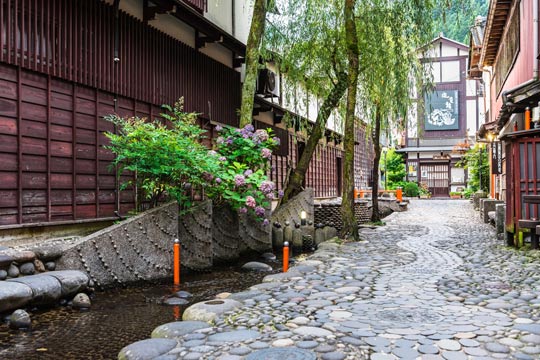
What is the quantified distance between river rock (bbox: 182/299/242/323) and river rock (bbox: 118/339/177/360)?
0.93 metres

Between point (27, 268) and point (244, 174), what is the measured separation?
6.10m

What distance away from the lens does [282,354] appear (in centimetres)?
457

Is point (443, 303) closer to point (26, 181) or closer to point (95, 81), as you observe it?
point (26, 181)

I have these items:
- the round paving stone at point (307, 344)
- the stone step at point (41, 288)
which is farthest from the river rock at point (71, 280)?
the round paving stone at point (307, 344)

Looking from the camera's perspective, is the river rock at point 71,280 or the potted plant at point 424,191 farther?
the potted plant at point 424,191

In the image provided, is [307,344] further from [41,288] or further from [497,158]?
[497,158]

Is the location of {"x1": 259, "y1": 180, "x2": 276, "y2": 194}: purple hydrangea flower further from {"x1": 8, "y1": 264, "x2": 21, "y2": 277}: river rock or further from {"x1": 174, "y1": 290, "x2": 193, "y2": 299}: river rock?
{"x1": 8, "y1": 264, "x2": 21, "y2": 277}: river rock

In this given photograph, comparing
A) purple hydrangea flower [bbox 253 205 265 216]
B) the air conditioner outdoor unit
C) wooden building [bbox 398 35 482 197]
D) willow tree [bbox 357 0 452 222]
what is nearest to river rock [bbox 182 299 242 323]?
purple hydrangea flower [bbox 253 205 265 216]

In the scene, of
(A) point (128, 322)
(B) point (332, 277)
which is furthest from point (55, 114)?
(B) point (332, 277)

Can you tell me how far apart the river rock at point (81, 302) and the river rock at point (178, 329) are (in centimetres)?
230

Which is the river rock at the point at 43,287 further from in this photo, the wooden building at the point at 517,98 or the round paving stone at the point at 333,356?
the wooden building at the point at 517,98

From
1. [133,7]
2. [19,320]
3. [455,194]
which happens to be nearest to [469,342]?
[19,320]

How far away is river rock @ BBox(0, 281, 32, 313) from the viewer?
641 cm

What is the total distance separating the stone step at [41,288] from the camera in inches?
256
